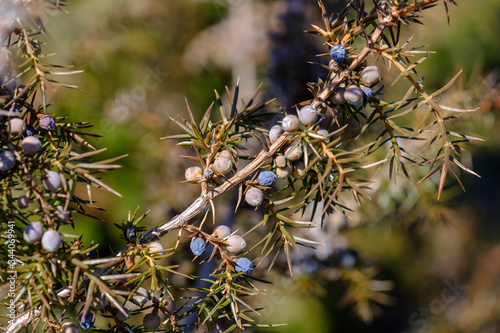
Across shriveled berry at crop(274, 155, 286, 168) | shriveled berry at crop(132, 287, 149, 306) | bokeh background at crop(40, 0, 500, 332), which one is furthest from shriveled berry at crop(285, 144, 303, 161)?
bokeh background at crop(40, 0, 500, 332)

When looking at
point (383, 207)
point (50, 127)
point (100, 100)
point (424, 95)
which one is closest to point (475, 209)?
point (383, 207)

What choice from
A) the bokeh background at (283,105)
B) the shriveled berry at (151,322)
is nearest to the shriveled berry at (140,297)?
the shriveled berry at (151,322)

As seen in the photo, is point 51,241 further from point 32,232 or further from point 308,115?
point 308,115

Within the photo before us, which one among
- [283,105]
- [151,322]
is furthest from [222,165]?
[283,105]

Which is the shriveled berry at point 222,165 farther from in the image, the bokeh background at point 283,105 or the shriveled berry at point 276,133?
the bokeh background at point 283,105

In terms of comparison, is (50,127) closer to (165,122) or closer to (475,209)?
(165,122)
